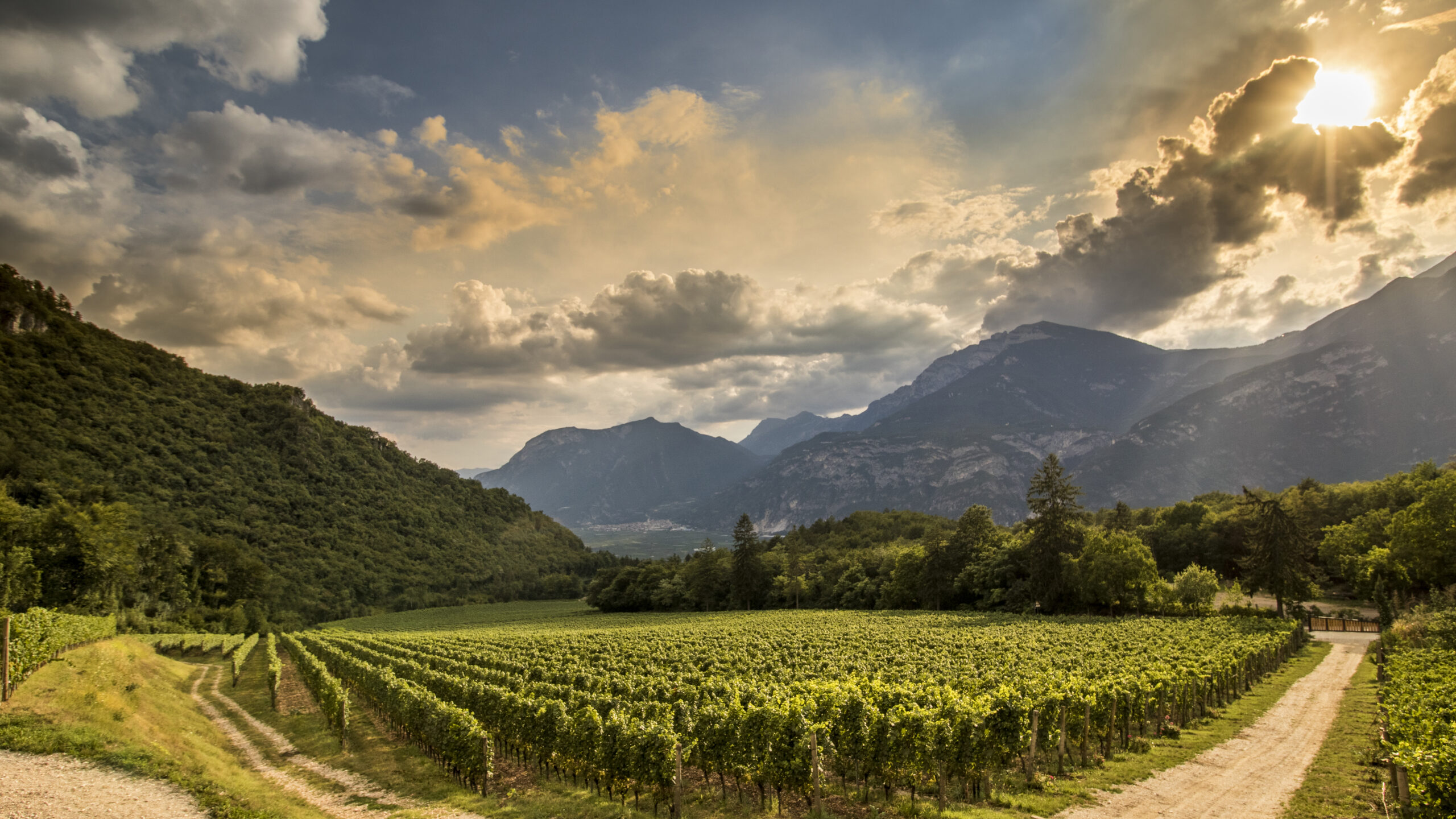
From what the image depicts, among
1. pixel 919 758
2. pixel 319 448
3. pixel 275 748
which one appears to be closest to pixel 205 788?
pixel 275 748

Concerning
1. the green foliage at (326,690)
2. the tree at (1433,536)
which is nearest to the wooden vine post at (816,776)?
the green foliage at (326,690)

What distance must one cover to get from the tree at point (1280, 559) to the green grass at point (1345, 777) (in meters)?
34.9

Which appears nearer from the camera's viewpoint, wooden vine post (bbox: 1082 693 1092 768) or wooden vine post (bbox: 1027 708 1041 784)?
wooden vine post (bbox: 1027 708 1041 784)

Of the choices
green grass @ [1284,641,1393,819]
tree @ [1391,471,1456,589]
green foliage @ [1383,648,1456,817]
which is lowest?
green grass @ [1284,641,1393,819]

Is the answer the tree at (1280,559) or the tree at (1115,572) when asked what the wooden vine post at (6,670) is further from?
the tree at (1280,559)

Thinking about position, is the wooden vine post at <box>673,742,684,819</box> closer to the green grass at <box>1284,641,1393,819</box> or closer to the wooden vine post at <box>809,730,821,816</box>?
the wooden vine post at <box>809,730,821,816</box>

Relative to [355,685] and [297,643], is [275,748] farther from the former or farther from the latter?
[297,643]

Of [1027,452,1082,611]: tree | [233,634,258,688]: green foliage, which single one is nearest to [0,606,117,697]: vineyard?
[233,634,258,688]: green foliage

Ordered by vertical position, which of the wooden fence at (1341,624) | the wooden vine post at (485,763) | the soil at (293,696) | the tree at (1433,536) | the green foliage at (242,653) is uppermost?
the tree at (1433,536)

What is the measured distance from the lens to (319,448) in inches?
4875

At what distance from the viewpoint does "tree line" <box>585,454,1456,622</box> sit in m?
50.0

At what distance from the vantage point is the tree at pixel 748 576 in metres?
91.9

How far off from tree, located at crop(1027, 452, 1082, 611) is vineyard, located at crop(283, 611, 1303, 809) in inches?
674

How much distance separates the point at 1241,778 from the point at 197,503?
413 feet
